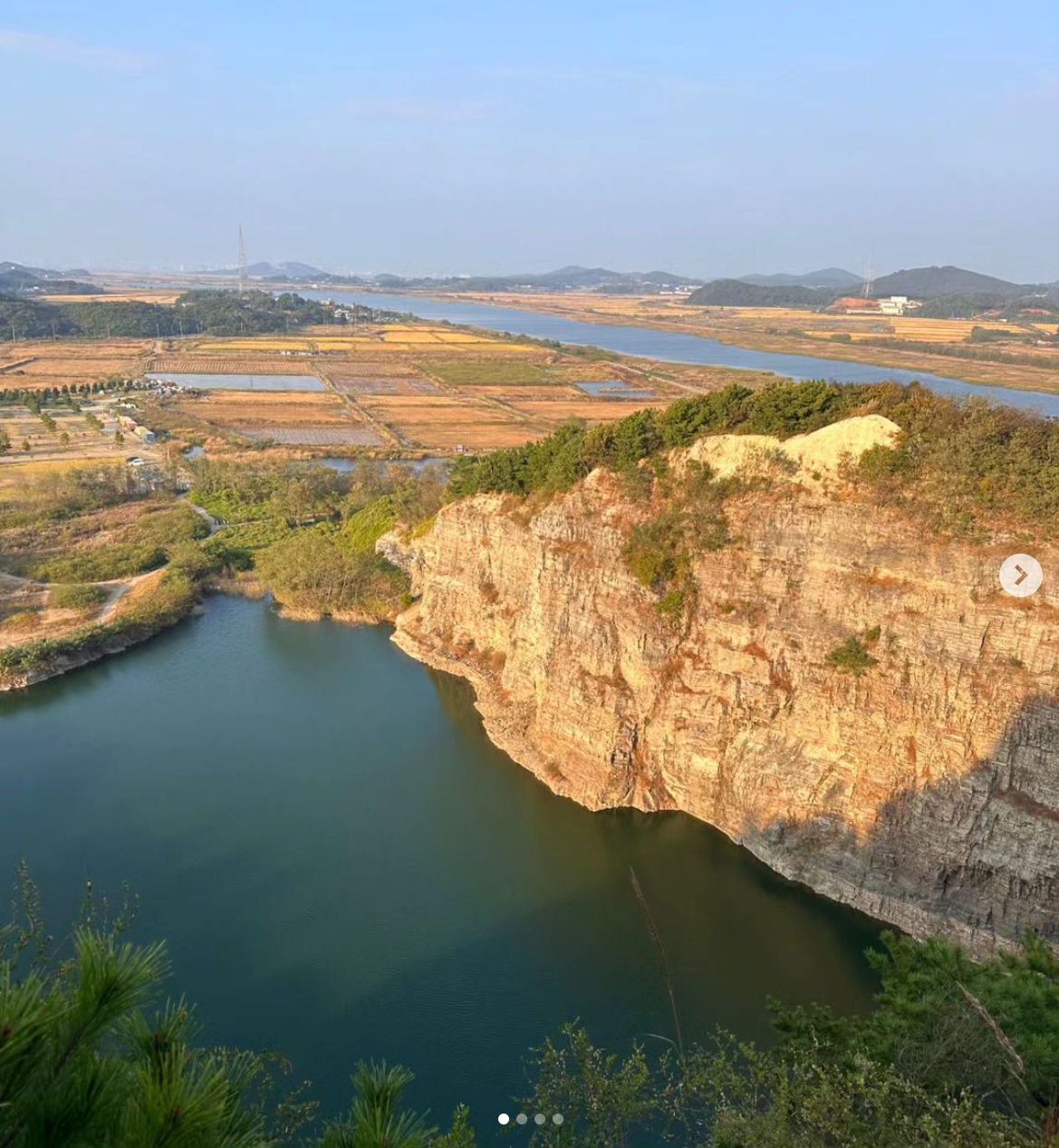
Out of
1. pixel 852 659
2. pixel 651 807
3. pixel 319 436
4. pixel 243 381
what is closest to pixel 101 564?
pixel 651 807

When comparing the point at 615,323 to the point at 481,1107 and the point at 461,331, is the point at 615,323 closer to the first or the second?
the point at 461,331

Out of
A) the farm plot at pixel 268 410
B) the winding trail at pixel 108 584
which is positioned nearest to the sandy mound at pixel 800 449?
the winding trail at pixel 108 584

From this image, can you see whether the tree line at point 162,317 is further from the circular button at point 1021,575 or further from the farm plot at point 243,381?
the circular button at point 1021,575

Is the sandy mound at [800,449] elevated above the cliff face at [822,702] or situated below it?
above

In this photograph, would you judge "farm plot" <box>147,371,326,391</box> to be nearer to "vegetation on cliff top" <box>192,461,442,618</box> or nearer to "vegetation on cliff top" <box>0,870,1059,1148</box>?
"vegetation on cliff top" <box>192,461,442,618</box>

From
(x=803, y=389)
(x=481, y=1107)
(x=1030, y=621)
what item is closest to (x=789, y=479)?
(x=803, y=389)
